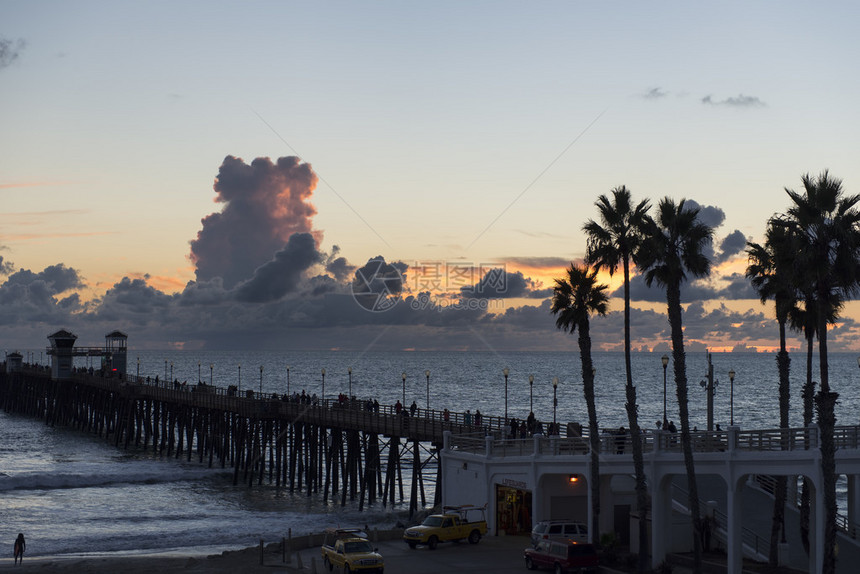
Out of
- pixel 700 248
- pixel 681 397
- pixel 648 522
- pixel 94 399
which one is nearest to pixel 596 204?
pixel 700 248

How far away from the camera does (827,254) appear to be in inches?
1001

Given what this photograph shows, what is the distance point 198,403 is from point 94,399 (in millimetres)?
41812

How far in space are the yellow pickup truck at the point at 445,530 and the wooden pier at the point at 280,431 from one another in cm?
1031

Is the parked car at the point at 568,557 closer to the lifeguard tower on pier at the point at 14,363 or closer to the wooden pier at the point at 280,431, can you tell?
the wooden pier at the point at 280,431

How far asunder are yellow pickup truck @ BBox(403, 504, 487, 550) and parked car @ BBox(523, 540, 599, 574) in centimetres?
565

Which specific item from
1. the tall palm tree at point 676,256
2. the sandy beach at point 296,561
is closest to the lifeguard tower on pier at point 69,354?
the sandy beach at point 296,561

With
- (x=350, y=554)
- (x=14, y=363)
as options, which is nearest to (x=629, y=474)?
(x=350, y=554)

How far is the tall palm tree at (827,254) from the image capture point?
82.8ft

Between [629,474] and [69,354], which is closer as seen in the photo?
[629,474]

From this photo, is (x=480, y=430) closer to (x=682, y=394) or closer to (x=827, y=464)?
(x=682, y=394)

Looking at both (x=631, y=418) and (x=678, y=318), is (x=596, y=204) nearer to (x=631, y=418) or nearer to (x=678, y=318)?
(x=678, y=318)

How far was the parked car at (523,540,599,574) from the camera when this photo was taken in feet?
99.5

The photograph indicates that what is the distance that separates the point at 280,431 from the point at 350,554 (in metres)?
47.6

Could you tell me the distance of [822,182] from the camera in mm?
25594
